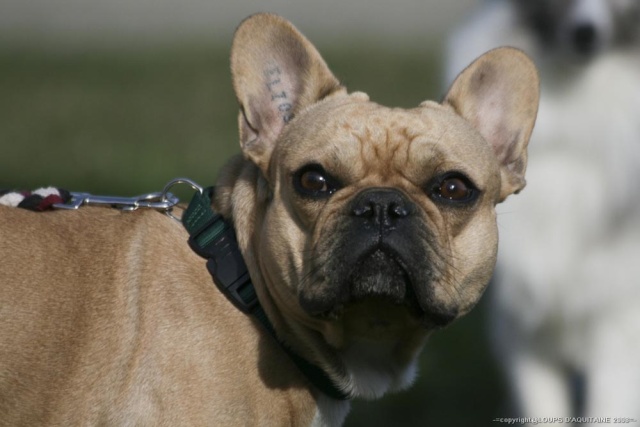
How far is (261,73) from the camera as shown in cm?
426

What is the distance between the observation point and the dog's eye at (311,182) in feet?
12.6

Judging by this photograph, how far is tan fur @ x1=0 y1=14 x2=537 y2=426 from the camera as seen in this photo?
3.73 metres

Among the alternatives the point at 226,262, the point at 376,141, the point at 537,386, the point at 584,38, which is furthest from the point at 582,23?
the point at 226,262

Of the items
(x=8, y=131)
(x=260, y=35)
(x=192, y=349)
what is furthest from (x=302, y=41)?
(x=8, y=131)

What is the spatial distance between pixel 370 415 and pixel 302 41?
10.0 ft

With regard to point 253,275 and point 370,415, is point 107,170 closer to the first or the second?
point 370,415

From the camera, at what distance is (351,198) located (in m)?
3.79

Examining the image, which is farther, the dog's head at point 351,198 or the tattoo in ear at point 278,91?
the tattoo in ear at point 278,91

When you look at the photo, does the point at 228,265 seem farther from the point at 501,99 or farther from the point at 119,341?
the point at 501,99

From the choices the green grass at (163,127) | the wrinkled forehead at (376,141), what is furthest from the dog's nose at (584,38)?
the wrinkled forehead at (376,141)

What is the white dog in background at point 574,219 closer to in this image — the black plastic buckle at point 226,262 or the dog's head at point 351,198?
the dog's head at point 351,198

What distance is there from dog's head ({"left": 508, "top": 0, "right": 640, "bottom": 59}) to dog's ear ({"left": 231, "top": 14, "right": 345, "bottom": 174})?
2.00m

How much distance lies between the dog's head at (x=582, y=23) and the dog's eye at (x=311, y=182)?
2490mm

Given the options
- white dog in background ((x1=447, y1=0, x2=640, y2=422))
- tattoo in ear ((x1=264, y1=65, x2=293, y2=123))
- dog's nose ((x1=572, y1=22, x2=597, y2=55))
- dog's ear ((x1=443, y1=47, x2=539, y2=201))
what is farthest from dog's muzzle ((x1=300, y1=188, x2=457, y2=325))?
dog's nose ((x1=572, y1=22, x2=597, y2=55))
